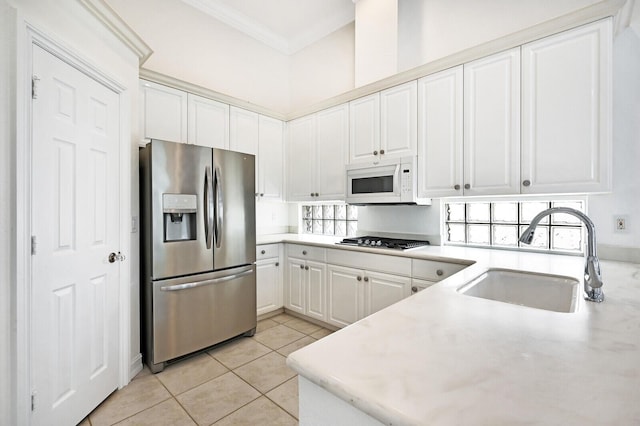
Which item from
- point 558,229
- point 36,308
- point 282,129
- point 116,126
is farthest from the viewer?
point 282,129

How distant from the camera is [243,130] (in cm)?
330

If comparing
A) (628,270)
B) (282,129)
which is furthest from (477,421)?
(282,129)

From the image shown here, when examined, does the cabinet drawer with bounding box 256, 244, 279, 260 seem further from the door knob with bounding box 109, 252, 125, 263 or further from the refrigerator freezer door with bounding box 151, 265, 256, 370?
the door knob with bounding box 109, 252, 125, 263

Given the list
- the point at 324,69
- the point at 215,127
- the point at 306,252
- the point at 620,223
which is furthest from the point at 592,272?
the point at 324,69

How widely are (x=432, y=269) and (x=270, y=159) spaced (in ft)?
7.30

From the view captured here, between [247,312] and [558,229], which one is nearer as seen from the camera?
[558,229]

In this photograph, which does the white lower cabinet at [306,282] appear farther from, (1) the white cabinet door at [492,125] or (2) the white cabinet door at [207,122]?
(1) the white cabinet door at [492,125]

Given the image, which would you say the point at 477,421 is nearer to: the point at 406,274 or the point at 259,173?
the point at 406,274

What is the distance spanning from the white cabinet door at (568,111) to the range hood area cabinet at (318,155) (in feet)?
5.18

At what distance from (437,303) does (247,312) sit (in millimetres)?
2118

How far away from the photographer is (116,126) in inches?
78.4

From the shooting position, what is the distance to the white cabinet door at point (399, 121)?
2609 mm

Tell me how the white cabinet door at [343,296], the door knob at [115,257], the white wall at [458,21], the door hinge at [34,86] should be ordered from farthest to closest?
the white cabinet door at [343,296] < the white wall at [458,21] < the door knob at [115,257] < the door hinge at [34,86]

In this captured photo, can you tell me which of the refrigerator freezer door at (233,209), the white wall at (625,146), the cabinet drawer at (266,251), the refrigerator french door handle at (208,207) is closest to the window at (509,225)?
the white wall at (625,146)
